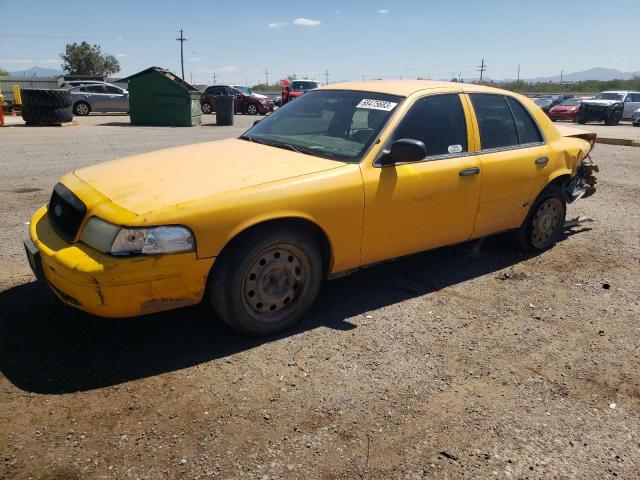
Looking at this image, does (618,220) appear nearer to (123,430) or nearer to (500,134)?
(500,134)

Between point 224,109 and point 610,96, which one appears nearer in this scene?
point 224,109

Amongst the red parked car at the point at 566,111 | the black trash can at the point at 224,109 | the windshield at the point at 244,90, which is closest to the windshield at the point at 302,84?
the windshield at the point at 244,90

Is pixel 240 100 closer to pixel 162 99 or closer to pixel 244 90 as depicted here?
pixel 244 90

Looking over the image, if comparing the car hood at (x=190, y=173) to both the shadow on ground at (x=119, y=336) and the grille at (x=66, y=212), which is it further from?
the shadow on ground at (x=119, y=336)

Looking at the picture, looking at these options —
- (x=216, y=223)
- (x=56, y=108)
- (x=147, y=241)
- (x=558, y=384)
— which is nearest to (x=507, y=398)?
(x=558, y=384)

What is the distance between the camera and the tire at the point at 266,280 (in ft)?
10.5

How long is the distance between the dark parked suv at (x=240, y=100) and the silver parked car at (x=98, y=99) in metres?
4.32

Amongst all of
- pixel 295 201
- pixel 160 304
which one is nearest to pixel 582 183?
pixel 295 201

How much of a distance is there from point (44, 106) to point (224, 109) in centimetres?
634

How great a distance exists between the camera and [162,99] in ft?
66.0

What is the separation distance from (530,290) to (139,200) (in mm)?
3244

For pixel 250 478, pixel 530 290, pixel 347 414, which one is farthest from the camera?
pixel 530 290

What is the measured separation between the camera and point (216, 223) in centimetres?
302

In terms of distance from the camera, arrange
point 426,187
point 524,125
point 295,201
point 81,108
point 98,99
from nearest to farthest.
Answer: point 295,201 < point 426,187 < point 524,125 < point 81,108 < point 98,99
